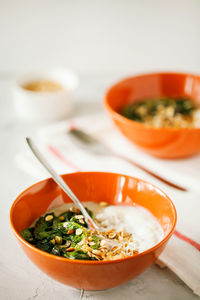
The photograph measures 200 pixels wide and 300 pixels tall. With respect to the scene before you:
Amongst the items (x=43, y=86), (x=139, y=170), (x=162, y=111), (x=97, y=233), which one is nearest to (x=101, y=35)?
(x=43, y=86)

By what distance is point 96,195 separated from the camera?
116 cm

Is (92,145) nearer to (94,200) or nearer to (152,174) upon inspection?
(152,174)

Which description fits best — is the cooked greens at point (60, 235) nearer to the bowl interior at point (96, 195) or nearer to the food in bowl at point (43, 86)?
the bowl interior at point (96, 195)

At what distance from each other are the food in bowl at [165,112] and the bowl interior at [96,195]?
0.56 metres

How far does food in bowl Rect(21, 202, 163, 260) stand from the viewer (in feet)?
3.05

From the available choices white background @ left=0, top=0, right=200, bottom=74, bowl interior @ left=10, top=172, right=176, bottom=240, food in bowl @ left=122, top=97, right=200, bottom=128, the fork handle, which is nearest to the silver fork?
the fork handle

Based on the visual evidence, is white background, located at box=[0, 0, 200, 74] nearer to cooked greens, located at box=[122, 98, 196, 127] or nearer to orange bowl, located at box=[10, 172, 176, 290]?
cooked greens, located at box=[122, 98, 196, 127]

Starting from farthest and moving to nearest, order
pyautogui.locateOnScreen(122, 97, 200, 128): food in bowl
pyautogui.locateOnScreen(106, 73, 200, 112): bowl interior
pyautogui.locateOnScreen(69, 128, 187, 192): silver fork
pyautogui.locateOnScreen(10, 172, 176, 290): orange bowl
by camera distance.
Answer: pyautogui.locateOnScreen(106, 73, 200, 112): bowl interior → pyautogui.locateOnScreen(122, 97, 200, 128): food in bowl → pyautogui.locateOnScreen(69, 128, 187, 192): silver fork → pyautogui.locateOnScreen(10, 172, 176, 290): orange bowl

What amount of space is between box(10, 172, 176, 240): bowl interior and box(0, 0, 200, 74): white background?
1.40m

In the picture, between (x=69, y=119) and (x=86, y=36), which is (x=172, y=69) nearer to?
(x=86, y=36)

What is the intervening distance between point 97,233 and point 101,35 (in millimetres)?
1629

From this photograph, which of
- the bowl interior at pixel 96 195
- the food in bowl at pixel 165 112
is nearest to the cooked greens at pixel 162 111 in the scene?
the food in bowl at pixel 165 112

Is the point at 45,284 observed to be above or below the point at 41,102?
below

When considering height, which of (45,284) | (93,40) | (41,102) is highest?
(93,40)
